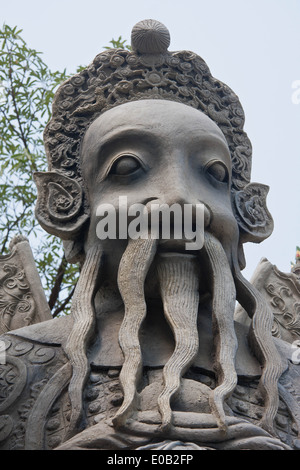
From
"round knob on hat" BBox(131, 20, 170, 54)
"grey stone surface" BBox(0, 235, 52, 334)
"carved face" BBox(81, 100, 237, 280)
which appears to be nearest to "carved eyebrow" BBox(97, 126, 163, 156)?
"carved face" BBox(81, 100, 237, 280)

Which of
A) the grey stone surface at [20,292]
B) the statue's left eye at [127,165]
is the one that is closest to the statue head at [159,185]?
the statue's left eye at [127,165]

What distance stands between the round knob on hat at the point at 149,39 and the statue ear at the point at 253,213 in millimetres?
1226

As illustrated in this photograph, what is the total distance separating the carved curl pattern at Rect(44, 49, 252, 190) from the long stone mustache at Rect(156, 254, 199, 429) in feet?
3.61

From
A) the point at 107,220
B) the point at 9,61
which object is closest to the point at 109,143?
the point at 107,220

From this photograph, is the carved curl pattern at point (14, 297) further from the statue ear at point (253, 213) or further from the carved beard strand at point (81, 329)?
the statue ear at point (253, 213)

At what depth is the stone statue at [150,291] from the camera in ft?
13.0

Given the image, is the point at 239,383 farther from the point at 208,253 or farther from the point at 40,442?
the point at 40,442

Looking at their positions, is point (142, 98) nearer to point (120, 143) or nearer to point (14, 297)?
point (120, 143)

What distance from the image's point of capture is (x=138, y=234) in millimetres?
4664

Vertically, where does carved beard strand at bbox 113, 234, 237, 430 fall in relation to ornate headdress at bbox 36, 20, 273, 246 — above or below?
below

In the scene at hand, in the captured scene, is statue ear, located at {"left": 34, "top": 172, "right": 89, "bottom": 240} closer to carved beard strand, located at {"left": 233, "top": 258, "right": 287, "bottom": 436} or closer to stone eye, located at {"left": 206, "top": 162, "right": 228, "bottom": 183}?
stone eye, located at {"left": 206, "top": 162, "right": 228, "bottom": 183}

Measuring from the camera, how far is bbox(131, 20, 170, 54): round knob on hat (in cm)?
575
